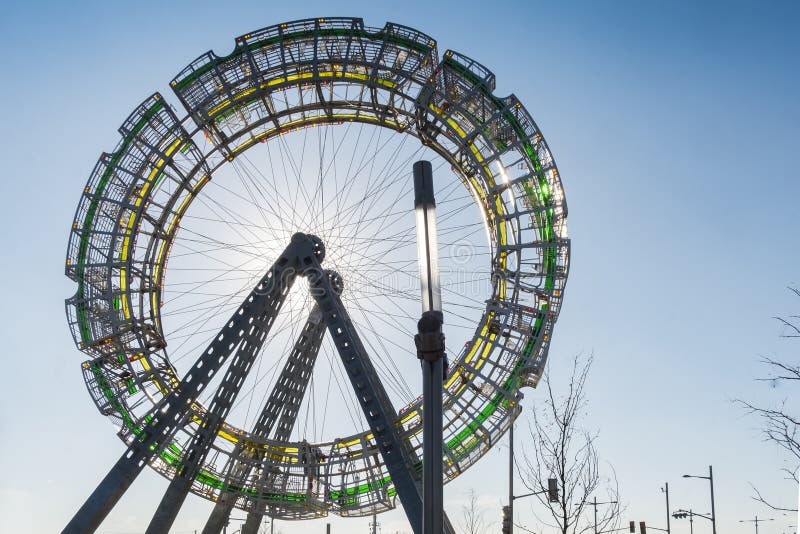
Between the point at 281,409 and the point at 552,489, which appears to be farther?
the point at 281,409

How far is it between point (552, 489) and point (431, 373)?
11553mm

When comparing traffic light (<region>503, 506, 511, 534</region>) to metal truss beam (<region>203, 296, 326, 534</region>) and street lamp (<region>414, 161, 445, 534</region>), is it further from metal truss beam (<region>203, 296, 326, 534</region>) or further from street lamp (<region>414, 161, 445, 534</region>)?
street lamp (<region>414, 161, 445, 534</region>)

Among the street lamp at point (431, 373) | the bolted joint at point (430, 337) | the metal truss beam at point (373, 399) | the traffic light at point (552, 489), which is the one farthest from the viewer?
the metal truss beam at point (373, 399)

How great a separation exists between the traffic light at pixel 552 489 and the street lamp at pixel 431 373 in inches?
434

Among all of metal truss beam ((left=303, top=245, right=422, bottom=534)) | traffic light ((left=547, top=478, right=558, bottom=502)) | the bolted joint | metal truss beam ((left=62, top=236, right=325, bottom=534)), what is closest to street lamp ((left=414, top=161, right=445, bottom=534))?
the bolted joint

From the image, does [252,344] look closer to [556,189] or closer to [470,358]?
[470,358]

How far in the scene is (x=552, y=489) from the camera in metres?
20.1

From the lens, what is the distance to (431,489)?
9812mm

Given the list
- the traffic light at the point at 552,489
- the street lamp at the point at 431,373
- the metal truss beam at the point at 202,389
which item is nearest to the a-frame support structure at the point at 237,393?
the metal truss beam at the point at 202,389

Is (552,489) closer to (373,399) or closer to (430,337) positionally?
(373,399)

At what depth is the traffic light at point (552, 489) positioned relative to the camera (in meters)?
20.1

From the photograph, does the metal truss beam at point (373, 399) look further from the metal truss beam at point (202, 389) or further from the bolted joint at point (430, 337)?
the bolted joint at point (430, 337)

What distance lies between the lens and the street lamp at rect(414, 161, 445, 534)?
9828 mm

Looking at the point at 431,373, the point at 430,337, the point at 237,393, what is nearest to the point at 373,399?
the point at 237,393
